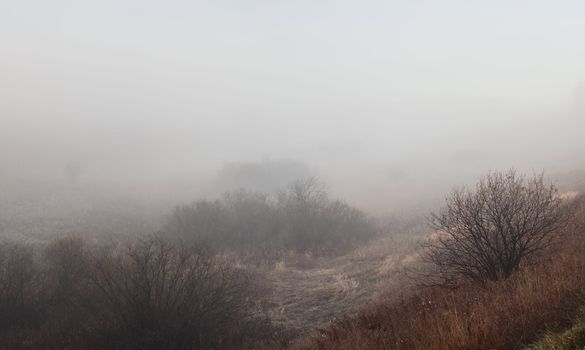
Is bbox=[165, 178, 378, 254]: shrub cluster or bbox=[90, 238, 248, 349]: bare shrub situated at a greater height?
bbox=[165, 178, 378, 254]: shrub cluster

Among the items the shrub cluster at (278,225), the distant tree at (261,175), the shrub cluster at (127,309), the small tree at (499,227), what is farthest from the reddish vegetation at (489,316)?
the distant tree at (261,175)

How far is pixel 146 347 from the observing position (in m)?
10.4

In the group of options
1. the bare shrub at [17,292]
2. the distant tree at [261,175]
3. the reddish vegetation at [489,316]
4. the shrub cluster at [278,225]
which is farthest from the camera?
the distant tree at [261,175]

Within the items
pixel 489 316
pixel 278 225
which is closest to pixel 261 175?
pixel 278 225

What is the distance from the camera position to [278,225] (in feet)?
108

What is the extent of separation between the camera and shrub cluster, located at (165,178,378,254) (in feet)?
98.2

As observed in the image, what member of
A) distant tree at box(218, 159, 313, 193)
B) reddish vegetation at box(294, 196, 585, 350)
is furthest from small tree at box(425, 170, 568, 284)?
distant tree at box(218, 159, 313, 193)

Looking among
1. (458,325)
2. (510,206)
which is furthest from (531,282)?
(510,206)

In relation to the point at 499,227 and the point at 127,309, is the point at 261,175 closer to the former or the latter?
the point at 127,309

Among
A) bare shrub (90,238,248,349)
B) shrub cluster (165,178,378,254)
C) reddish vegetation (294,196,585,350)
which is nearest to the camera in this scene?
reddish vegetation (294,196,585,350)

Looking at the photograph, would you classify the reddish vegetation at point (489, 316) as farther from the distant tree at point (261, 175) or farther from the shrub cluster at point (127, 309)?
the distant tree at point (261, 175)

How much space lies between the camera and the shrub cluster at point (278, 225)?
98.2 feet

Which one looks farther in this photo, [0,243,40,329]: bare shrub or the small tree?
[0,243,40,329]: bare shrub

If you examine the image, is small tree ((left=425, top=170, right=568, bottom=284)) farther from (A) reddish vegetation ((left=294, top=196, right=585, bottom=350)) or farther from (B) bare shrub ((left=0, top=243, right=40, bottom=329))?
(B) bare shrub ((left=0, top=243, right=40, bottom=329))
